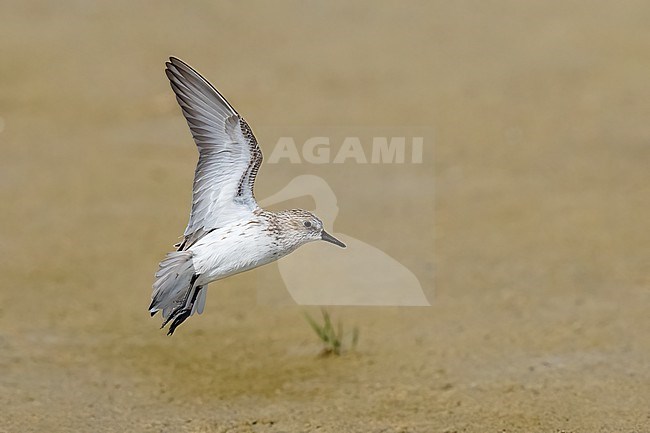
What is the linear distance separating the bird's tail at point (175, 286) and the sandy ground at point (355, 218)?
180 centimetres

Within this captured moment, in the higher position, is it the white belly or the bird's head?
the bird's head

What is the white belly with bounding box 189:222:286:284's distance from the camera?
3.95 m

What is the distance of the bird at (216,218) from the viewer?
13.1ft

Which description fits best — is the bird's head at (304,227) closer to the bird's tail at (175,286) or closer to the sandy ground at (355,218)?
the bird's tail at (175,286)

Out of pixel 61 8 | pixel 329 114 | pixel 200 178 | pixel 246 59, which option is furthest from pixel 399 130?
pixel 200 178

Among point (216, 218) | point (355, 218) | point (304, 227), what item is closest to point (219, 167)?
point (216, 218)

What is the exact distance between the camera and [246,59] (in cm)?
1105

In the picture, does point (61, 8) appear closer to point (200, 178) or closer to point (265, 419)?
point (265, 419)

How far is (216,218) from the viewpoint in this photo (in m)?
4.18

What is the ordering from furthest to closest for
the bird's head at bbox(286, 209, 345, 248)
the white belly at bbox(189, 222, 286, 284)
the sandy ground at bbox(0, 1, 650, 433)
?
the sandy ground at bbox(0, 1, 650, 433)
the bird's head at bbox(286, 209, 345, 248)
the white belly at bbox(189, 222, 286, 284)

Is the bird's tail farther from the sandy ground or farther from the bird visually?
the sandy ground

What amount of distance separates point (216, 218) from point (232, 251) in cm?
25

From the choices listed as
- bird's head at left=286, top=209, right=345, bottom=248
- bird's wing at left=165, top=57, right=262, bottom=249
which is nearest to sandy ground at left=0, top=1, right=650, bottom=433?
bird's head at left=286, top=209, right=345, bottom=248

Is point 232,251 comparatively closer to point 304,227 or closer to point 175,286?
point 175,286
